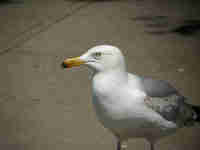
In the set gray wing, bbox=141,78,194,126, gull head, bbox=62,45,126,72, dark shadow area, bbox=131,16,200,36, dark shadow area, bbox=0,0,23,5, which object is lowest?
dark shadow area, bbox=0,0,23,5

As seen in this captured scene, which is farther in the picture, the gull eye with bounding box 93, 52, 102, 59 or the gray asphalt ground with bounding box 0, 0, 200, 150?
the gray asphalt ground with bounding box 0, 0, 200, 150

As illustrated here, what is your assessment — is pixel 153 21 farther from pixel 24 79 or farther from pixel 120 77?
pixel 120 77

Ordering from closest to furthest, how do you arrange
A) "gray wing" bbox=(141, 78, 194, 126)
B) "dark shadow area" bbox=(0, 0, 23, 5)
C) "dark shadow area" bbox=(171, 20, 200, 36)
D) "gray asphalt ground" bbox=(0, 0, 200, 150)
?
1. "gray wing" bbox=(141, 78, 194, 126)
2. "gray asphalt ground" bbox=(0, 0, 200, 150)
3. "dark shadow area" bbox=(171, 20, 200, 36)
4. "dark shadow area" bbox=(0, 0, 23, 5)

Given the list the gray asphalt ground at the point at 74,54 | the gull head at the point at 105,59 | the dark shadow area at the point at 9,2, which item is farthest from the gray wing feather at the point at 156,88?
the dark shadow area at the point at 9,2

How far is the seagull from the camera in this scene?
132 inches

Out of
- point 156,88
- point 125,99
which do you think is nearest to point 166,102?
point 156,88

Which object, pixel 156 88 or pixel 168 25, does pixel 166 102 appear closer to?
pixel 156 88

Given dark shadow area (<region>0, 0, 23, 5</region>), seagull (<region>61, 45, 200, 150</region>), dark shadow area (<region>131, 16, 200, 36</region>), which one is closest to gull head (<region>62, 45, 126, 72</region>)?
seagull (<region>61, 45, 200, 150</region>)

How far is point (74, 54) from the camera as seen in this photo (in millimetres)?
6824

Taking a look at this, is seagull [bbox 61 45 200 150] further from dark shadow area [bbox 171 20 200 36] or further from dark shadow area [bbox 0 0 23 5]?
dark shadow area [bbox 0 0 23 5]

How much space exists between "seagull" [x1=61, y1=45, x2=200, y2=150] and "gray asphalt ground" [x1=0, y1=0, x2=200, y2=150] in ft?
2.54

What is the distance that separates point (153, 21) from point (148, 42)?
118cm

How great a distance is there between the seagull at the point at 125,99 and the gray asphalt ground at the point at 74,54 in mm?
775

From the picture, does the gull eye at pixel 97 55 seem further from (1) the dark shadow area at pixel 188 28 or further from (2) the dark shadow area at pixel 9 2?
(2) the dark shadow area at pixel 9 2
